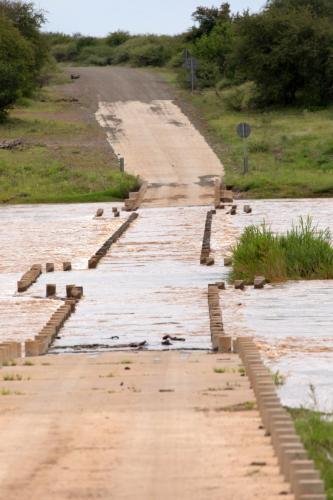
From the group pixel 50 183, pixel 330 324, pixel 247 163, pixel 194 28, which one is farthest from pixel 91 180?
pixel 194 28

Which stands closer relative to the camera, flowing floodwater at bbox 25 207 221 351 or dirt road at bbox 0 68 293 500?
dirt road at bbox 0 68 293 500

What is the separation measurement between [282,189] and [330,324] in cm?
2110

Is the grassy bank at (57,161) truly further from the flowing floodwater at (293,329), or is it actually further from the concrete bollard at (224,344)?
the concrete bollard at (224,344)

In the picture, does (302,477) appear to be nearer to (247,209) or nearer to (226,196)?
(247,209)

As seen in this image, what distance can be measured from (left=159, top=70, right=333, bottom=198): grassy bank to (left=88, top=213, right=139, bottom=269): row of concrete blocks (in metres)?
6.12

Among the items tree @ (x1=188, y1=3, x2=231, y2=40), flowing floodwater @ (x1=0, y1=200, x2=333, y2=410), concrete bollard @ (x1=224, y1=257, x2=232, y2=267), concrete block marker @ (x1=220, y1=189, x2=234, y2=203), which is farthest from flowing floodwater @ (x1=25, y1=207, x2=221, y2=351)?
tree @ (x1=188, y1=3, x2=231, y2=40)

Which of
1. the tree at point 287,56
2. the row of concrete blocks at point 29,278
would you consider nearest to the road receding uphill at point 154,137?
the tree at point 287,56

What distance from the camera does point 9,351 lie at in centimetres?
1091

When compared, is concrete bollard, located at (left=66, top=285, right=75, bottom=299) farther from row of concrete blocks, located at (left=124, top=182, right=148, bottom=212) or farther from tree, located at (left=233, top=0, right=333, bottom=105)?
tree, located at (left=233, top=0, right=333, bottom=105)

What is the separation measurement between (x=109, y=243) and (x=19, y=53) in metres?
29.3

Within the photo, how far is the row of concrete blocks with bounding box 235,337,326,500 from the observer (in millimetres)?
4699

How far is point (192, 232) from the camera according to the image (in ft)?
84.1

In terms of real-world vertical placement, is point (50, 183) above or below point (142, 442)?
below

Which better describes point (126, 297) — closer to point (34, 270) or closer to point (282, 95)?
point (34, 270)
